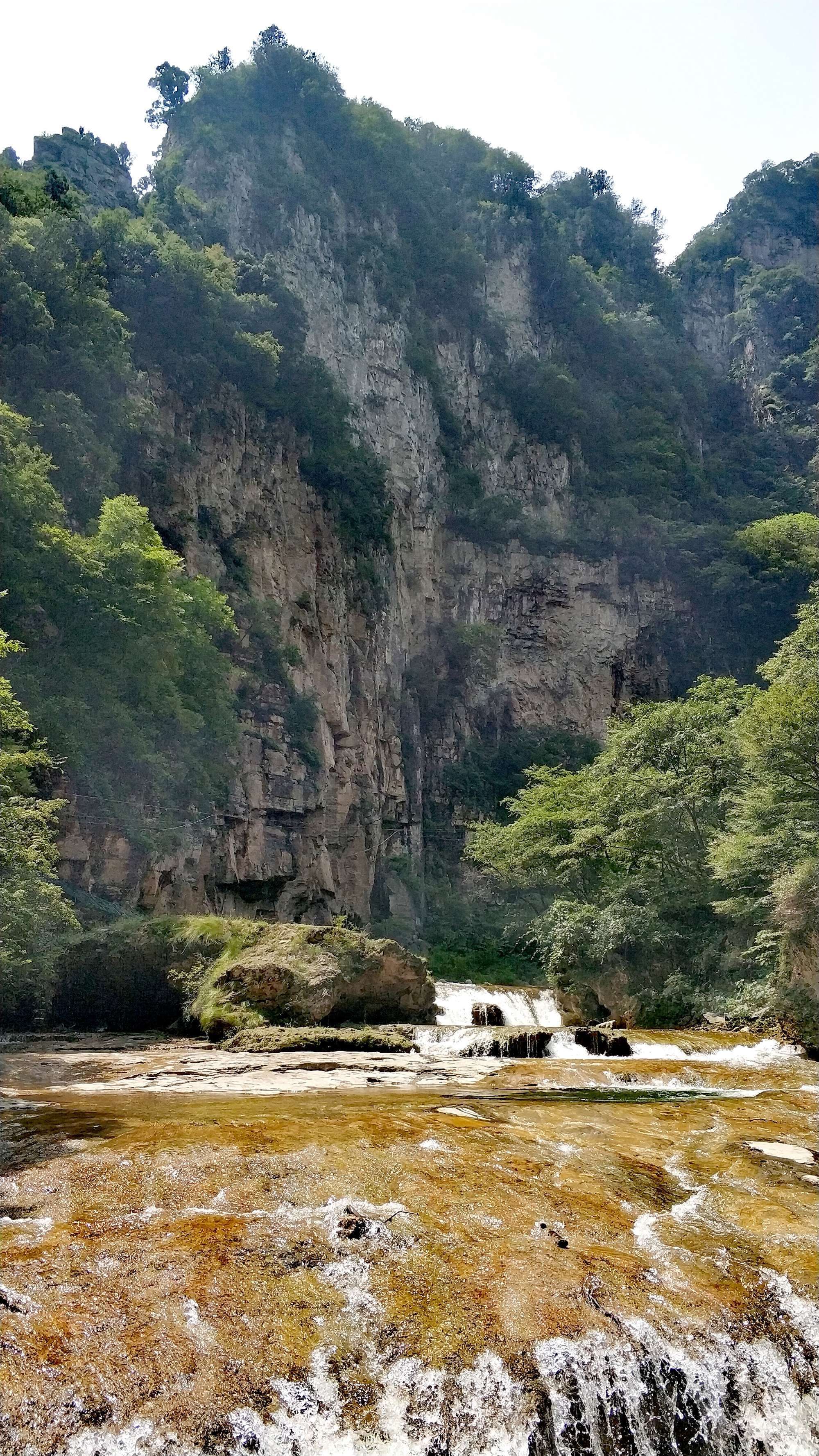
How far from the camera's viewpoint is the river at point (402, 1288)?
3641 mm

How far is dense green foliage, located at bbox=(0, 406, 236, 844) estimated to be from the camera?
2183cm

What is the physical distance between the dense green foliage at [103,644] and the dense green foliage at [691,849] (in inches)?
441

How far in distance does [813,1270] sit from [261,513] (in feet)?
115

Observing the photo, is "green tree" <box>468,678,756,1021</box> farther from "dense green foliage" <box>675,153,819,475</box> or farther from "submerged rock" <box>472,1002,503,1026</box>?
"dense green foliage" <box>675,153,819,475</box>

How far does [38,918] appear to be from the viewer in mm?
13547

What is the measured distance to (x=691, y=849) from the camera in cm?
2105

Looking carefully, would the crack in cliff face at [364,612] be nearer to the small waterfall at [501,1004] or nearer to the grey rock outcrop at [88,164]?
the grey rock outcrop at [88,164]

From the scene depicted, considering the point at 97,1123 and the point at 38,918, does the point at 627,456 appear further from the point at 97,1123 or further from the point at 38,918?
the point at 97,1123

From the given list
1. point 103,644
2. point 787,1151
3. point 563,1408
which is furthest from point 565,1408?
point 103,644

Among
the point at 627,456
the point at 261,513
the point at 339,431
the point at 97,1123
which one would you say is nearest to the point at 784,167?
the point at 627,456

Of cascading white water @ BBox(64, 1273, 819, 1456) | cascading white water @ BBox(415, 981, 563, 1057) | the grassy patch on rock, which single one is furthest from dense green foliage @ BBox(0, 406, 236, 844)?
cascading white water @ BBox(64, 1273, 819, 1456)

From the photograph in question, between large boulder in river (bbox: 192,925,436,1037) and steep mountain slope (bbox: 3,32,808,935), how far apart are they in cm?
924

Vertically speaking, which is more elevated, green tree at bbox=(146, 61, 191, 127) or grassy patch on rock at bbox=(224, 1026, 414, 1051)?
green tree at bbox=(146, 61, 191, 127)

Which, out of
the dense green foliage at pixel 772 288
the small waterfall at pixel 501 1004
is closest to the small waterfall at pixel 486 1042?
the small waterfall at pixel 501 1004
